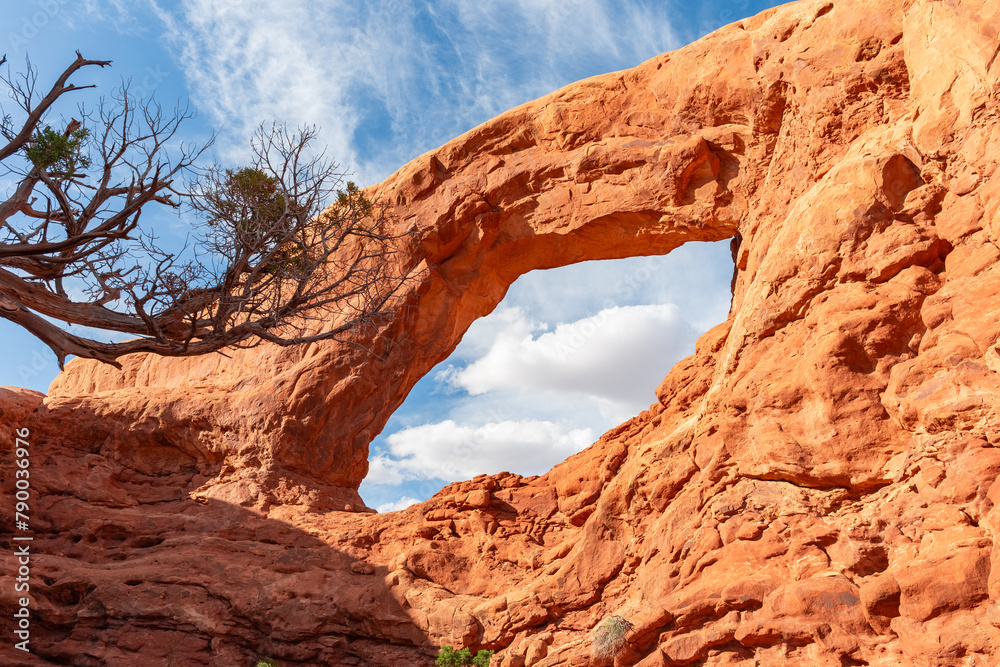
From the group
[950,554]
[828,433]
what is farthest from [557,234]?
[950,554]

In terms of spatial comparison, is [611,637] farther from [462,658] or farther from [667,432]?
[667,432]

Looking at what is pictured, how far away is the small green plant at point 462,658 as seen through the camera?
319 inches

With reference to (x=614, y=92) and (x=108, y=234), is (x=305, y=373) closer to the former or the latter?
(x=108, y=234)

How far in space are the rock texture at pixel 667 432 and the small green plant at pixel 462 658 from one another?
20 cm

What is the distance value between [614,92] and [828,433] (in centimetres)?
649

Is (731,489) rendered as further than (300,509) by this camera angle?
No

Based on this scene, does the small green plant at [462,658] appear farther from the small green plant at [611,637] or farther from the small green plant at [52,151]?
the small green plant at [52,151]

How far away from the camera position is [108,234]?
780 cm

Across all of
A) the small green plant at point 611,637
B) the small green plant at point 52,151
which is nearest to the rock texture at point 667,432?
the small green plant at point 611,637

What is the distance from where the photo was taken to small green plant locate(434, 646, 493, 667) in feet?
26.6

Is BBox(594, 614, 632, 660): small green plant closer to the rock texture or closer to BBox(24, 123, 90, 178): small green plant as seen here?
the rock texture

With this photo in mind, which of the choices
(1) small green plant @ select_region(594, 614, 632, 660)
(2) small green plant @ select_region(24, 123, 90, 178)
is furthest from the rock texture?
(2) small green plant @ select_region(24, 123, 90, 178)

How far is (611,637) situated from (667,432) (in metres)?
2.62

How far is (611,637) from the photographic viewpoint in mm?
6812
